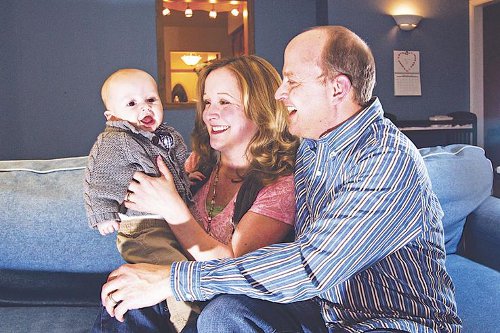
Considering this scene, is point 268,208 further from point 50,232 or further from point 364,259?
point 50,232

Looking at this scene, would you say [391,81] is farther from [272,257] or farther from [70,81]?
[272,257]

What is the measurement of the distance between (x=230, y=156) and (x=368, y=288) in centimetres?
68

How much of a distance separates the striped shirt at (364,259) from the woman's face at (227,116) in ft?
1.51

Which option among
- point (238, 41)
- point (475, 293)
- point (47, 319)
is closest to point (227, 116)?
point (47, 319)

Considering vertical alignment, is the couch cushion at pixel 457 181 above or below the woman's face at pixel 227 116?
below

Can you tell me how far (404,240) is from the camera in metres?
1.26

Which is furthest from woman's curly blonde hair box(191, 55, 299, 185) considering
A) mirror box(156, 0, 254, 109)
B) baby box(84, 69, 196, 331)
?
mirror box(156, 0, 254, 109)

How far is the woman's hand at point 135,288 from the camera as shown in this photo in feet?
4.28

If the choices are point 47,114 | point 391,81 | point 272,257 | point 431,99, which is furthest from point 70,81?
point 272,257

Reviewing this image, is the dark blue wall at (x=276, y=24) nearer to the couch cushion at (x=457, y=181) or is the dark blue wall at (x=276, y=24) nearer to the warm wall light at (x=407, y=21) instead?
the warm wall light at (x=407, y=21)

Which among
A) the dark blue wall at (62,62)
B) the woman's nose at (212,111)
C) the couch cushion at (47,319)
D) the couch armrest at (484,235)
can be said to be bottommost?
the couch cushion at (47,319)

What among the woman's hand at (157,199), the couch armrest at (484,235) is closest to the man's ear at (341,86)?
the woman's hand at (157,199)

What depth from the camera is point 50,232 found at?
1.86 meters

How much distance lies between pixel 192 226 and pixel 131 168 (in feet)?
0.80
